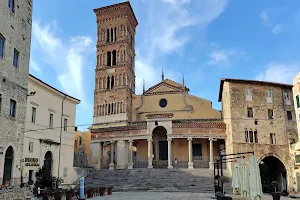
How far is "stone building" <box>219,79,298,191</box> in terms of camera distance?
30078 millimetres

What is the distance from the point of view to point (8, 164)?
56.5 ft

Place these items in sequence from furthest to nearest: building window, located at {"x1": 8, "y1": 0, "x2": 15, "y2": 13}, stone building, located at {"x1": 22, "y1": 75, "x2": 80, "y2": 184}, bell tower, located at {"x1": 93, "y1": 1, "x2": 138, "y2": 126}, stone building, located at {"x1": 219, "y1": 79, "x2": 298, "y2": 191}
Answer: bell tower, located at {"x1": 93, "y1": 1, "x2": 138, "y2": 126}
stone building, located at {"x1": 219, "y1": 79, "x2": 298, "y2": 191}
stone building, located at {"x1": 22, "y1": 75, "x2": 80, "y2": 184}
building window, located at {"x1": 8, "y1": 0, "x2": 15, "y2": 13}

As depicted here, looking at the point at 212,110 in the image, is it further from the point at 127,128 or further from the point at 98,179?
the point at 98,179

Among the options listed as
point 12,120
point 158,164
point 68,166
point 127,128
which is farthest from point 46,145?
point 158,164

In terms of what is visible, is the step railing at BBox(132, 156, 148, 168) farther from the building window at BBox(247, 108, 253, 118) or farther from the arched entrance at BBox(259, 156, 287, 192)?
the building window at BBox(247, 108, 253, 118)

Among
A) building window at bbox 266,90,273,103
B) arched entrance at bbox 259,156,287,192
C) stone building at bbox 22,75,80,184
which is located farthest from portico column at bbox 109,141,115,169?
building window at bbox 266,90,273,103

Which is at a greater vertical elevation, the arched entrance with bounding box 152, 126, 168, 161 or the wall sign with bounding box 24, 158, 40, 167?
the arched entrance with bounding box 152, 126, 168, 161

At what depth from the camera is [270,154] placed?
3008 centimetres

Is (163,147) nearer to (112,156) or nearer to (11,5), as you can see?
(112,156)

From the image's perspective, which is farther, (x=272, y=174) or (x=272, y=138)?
(x=272, y=174)

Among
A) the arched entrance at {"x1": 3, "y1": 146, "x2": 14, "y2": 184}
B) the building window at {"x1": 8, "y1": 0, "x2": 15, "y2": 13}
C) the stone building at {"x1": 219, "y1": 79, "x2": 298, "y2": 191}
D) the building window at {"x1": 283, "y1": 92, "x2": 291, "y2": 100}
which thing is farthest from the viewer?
the building window at {"x1": 283, "y1": 92, "x2": 291, "y2": 100}

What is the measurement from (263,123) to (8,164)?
78.9 ft

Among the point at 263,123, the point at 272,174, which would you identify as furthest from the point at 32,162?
the point at 272,174

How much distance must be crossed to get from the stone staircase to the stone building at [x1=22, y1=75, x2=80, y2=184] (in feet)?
13.6
